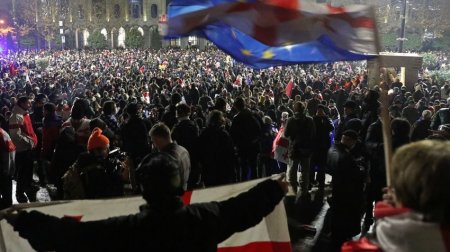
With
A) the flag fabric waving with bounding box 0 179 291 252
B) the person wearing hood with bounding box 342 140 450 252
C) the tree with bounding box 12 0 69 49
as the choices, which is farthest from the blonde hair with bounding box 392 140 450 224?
the tree with bounding box 12 0 69 49

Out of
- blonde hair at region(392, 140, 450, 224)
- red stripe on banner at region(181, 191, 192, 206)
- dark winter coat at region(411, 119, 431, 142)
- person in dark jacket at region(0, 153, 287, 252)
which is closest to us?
blonde hair at region(392, 140, 450, 224)

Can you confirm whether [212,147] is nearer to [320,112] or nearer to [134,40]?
[320,112]

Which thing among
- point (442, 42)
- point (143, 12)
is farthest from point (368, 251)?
point (143, 12)

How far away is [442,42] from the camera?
62969mm

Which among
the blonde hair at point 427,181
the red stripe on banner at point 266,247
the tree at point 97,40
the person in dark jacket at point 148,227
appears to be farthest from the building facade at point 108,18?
the blonde hair at point 427,181

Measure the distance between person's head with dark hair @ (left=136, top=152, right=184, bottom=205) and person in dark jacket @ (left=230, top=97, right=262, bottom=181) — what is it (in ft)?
18.9

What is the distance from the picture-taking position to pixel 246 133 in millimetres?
8242

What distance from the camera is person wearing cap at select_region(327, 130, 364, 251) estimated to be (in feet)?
18.7

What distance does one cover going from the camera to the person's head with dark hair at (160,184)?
2391mm

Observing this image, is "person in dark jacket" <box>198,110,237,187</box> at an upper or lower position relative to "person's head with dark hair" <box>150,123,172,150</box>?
lower

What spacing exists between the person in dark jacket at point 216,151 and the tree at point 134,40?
211 feet

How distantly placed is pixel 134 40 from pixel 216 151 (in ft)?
212

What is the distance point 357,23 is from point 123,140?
5144 mm

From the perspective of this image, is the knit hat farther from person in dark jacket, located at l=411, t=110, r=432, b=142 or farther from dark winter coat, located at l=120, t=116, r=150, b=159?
person in dark jacket, located at l=411, t=110, r=432, b=142
